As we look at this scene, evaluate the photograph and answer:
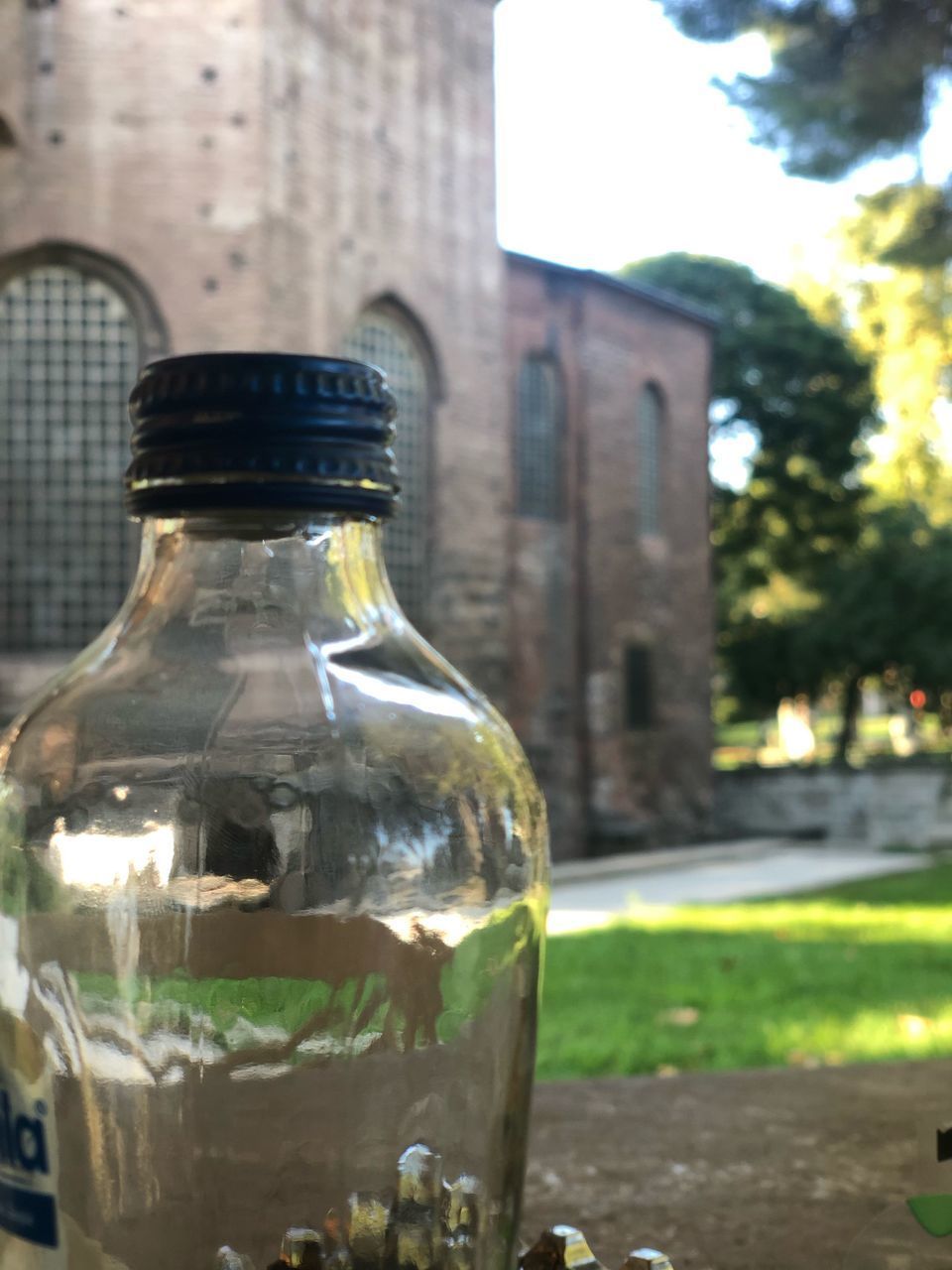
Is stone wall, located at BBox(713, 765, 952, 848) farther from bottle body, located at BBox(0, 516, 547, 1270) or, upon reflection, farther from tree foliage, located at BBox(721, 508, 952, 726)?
bottle body, located at BBox(0, 516, 547, 1270)

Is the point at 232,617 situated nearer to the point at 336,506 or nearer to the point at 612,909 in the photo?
the point at 336,506

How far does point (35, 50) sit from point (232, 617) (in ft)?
45.4

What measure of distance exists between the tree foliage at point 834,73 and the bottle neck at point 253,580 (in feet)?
42.1

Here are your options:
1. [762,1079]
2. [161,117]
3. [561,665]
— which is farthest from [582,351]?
[762,1079]

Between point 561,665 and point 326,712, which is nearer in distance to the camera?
point 326,712

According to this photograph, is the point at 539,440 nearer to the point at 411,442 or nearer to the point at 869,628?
the point at 411,442

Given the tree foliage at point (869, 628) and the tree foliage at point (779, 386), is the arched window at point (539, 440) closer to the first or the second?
the tree foliage at point (779, 386)

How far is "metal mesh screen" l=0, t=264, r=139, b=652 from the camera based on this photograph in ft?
44.1

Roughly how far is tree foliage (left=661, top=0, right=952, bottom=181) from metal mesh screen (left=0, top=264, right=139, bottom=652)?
6.21 metres

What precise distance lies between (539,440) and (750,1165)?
1917 centimetres

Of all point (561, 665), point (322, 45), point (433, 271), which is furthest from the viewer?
point (561, 665)

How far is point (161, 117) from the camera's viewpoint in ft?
43.8

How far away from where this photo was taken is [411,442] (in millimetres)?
16234

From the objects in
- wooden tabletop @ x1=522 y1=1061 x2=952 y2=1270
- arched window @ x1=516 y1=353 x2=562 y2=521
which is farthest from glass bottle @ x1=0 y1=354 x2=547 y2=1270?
arched window @ x1=516 y1=353 x2=562 y2=521
